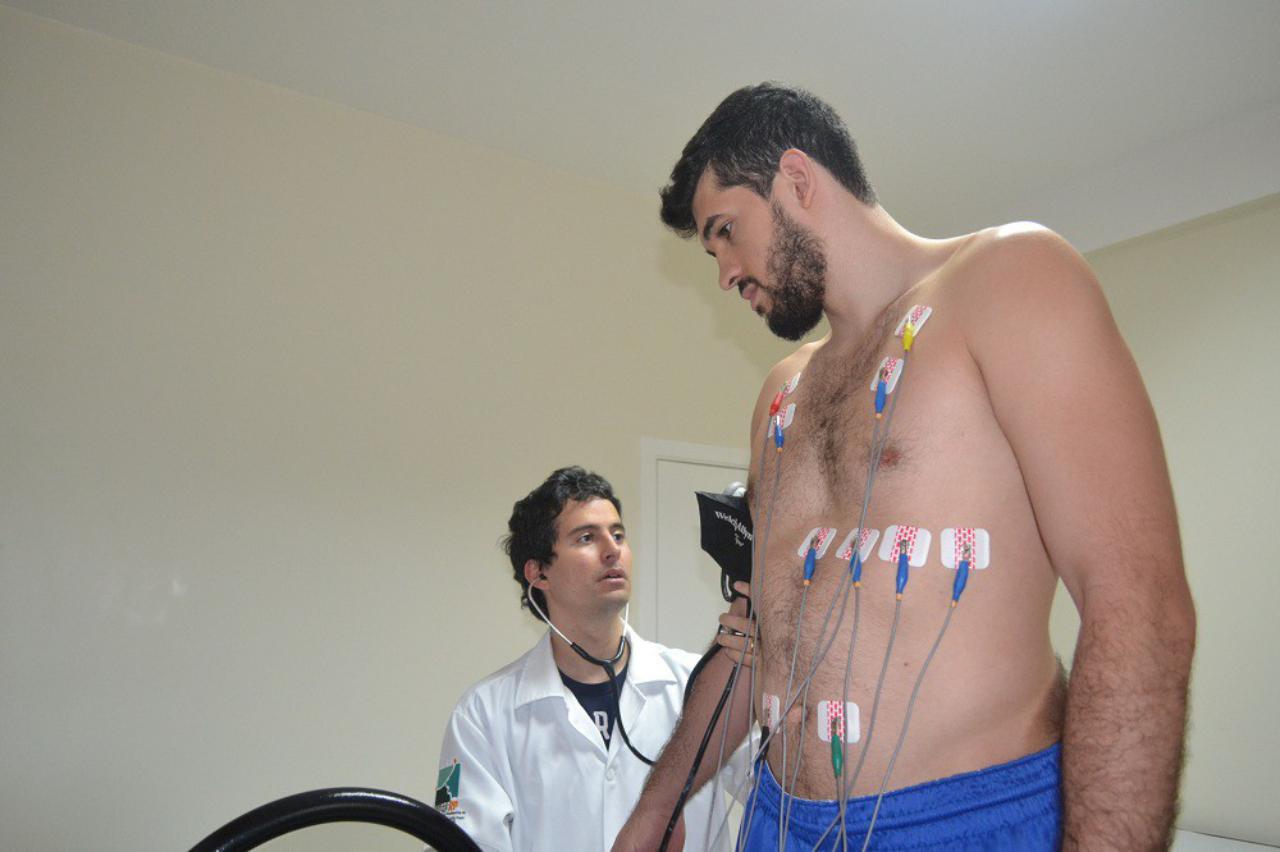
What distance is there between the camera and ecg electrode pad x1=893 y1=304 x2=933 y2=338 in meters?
1.09

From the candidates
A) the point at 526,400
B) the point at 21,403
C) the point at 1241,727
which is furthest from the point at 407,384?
the point at 1241,727

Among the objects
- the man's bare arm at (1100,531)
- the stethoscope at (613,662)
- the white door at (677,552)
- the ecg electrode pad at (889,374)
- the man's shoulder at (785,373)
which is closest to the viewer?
the man's bare arm at (1100,531)

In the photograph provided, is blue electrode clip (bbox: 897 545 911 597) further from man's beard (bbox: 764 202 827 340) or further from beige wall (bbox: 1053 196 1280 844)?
beige wall (bbox: 1053 196 1280 844)

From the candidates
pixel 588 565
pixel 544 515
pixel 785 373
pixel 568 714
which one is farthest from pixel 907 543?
pixel 544 515

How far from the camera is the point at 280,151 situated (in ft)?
9.58

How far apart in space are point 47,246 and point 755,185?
216 cm

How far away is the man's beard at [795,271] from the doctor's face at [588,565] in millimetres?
1214

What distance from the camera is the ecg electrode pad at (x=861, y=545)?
1032 mm

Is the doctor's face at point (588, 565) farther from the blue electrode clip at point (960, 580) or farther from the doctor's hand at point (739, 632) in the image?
the blue electrode clip at point (960, 580)

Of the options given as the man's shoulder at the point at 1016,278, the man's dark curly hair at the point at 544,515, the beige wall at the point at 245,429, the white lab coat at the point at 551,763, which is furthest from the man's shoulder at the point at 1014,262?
the beige wall at the point at 245,429

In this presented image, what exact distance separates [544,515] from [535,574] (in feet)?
0.56

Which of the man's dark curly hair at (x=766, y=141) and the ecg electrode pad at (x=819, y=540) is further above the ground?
the man's dark curly hair at (x=766, y=141)

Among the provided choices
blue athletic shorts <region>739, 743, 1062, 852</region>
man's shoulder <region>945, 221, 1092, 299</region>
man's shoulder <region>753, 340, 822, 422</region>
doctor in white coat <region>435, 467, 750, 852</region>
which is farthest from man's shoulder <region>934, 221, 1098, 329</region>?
doctor in white coat <region>435, 467, 750, 852</region>

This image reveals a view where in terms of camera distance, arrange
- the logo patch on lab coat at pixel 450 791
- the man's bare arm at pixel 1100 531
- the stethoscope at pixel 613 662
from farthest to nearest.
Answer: the stethoscope at pixel 613 662
the logo patch on lab coat at pixel 450 791
the man's bare arm at pixel 1100 531
